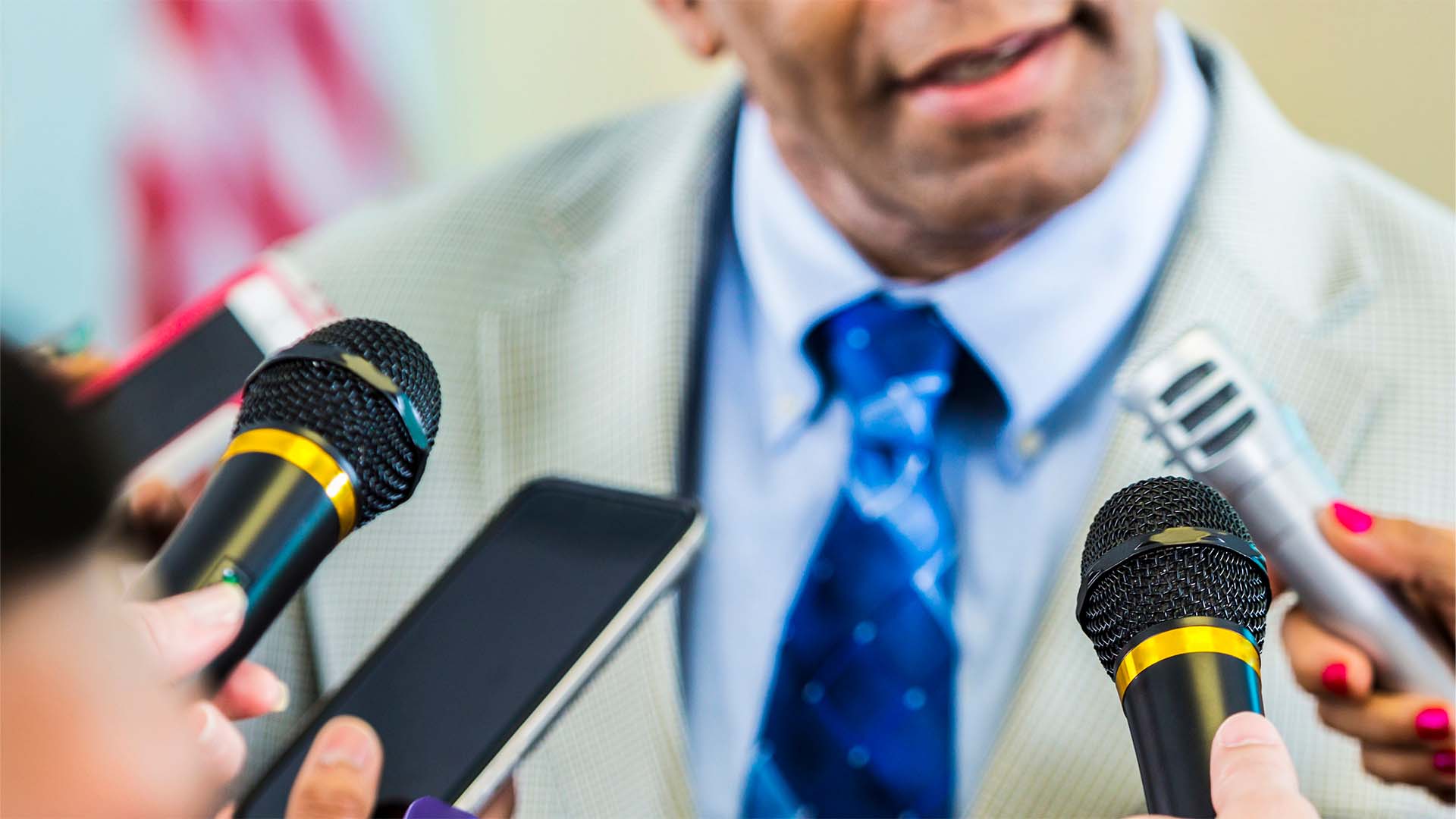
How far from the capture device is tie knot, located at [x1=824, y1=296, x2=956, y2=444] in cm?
52

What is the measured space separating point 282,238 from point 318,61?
0.55ft

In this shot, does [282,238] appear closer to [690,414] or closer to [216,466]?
[690,414]

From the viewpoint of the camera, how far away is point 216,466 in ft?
0.98

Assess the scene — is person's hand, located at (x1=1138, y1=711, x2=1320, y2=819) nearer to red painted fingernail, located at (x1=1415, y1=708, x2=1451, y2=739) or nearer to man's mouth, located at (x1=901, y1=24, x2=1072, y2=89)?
red painted fingernail, located at (x1=1415, y1=708, x2=1451, y2=739)

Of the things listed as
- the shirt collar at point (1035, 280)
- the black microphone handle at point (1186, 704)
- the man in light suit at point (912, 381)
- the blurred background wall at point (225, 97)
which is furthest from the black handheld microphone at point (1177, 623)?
the blurred background wall at point (225, 97)

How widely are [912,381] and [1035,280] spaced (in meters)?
0.06

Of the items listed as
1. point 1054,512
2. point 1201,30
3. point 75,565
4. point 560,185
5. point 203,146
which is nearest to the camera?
point 75,565

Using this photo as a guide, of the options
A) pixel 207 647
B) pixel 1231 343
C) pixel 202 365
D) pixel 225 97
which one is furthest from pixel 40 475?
pixel 225 97

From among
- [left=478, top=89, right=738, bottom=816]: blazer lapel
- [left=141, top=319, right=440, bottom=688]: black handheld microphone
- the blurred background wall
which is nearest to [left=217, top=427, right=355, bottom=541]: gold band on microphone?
[left=141, top=319, right=440, bottom=688]: black handheld microphone

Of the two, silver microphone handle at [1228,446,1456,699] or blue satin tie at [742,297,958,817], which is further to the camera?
blue satin tie at [742,297,958,817]

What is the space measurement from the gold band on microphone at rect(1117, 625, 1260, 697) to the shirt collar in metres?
0.25

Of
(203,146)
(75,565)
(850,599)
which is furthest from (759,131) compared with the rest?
(203,146)

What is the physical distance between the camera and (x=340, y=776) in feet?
1.13

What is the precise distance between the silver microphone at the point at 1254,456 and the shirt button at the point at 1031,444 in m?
0.12
